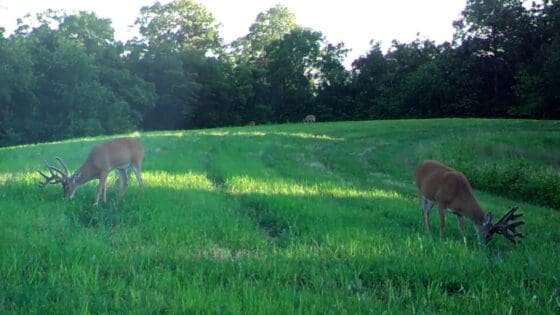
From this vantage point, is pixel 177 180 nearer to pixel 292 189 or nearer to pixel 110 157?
pixel 110 157

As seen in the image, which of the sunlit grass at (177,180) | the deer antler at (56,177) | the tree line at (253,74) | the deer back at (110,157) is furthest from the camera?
the tree line at (253,74)

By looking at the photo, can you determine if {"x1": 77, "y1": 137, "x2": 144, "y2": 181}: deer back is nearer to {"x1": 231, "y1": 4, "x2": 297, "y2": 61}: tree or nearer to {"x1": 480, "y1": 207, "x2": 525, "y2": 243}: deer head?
{"x1": 480, "y1": 207, "x2": 525, "y2": 243}: deer head

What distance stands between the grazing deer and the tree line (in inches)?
1618

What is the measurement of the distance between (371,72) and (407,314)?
74.2 meters

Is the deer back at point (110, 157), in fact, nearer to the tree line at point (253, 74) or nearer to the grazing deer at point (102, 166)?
the grazing deer at point (102, 166)

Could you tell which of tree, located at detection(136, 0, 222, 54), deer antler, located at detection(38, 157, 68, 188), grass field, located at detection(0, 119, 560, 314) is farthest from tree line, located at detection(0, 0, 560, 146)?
deer antler, located at detection(38, 157, 68, 188)

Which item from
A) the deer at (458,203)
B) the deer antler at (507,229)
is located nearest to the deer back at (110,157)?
the deer at (458,203)

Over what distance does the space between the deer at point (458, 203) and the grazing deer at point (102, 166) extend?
5.86 metres

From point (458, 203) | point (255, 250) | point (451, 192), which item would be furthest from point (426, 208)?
point (255, 250)

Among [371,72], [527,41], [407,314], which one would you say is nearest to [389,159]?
[407,314]

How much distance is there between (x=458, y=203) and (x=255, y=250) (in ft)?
14.6

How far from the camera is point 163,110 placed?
71.2 m

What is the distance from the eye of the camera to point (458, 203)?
11.6 meters

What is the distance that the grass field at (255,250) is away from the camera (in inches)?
244
